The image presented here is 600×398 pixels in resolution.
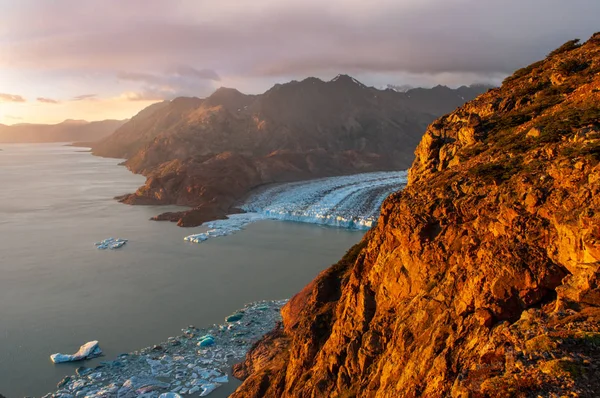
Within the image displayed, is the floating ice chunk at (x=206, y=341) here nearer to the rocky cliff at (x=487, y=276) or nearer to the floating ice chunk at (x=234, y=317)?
the floating ice chunk at (x=234, y=317)

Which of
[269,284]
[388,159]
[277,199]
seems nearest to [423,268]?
[269,284]

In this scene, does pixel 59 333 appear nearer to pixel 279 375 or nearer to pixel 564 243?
pixel 279 375

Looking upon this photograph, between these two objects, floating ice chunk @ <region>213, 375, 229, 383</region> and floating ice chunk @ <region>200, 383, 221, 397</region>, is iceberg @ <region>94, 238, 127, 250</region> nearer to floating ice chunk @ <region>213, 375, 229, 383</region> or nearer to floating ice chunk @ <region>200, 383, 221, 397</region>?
floating ice chunk @ <region>213, 375, 229, 383</region>

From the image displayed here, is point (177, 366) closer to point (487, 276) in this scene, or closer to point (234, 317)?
point (234, 317)

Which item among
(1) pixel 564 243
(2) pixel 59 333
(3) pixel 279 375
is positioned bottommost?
(2) pixel 59 333

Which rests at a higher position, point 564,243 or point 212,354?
point 564,243

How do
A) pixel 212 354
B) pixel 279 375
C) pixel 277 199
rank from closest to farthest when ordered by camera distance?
pixel 279 375
pixel 212 354
pixel 277 199

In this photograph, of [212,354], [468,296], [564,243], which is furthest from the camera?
[212,354]

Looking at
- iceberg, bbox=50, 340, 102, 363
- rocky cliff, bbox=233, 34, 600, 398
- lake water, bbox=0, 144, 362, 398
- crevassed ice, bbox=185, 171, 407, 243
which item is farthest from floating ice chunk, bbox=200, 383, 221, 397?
crevassed ice, bbox=185, 171, 407, 243
